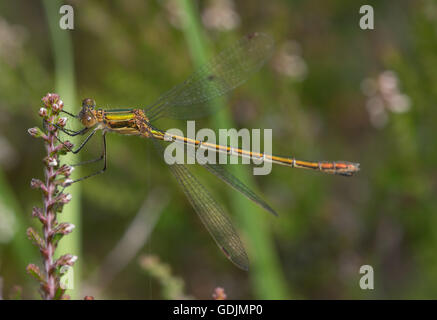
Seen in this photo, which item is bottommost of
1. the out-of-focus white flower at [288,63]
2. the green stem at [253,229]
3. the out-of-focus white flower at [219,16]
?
the green stem at [253,229]

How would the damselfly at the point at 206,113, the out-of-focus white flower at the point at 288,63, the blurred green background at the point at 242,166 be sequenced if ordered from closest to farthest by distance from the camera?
the damselfly at the point at 206,113 → the blurred green background at the point at 242,166 → the out-of-focus white flower at the point at 288,63

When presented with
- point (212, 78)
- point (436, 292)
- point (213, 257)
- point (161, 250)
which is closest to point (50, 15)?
point (212, 78)

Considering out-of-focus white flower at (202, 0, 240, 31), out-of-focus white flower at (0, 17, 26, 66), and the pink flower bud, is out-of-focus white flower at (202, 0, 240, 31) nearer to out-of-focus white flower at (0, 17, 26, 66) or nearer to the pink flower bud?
out-of-focus white flower at (0, 17, 26, 66)

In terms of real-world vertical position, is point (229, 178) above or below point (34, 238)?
above

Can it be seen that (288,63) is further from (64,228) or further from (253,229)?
(64,228)

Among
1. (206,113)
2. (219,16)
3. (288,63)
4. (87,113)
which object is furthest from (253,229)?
(219,16)

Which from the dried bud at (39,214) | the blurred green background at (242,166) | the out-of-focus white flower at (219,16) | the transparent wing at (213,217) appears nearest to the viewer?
the dried bud at (39,214)

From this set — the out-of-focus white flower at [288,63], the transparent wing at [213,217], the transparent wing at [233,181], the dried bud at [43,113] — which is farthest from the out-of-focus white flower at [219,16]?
the dried bud at [43,113]

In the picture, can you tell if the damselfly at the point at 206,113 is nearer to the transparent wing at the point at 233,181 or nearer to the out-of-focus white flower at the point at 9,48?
the transparent wing at the point at 233,181
